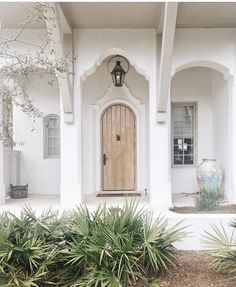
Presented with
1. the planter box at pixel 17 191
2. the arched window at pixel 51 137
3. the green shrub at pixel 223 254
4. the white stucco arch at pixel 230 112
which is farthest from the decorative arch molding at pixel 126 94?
the green shrub at pixel 223 254

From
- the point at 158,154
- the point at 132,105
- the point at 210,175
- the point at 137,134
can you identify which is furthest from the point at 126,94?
the point at 210,175

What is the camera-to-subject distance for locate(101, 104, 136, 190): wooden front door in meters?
11.0

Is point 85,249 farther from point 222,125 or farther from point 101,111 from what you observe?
point 101,111

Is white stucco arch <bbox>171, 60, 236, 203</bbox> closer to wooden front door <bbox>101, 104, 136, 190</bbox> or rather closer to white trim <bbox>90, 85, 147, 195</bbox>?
white trim <bbox>90, 85, 147, 195</bbox>

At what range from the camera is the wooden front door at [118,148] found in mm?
11023

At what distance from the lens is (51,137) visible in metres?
11.5

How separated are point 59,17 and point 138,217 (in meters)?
4.33

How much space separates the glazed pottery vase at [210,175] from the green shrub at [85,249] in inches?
157

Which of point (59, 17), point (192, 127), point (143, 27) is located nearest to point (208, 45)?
point (143, 27)

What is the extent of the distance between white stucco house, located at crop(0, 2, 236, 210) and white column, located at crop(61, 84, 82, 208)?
0.08 ft

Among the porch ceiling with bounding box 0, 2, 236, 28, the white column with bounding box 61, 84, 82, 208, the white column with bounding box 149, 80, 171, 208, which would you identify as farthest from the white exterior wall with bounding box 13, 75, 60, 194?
the white column with bounding box 149, 80, 171, 208

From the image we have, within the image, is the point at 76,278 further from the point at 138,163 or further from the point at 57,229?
the point at 138,163

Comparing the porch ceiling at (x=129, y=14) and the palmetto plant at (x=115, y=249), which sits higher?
the porch ceiling at (x=129, y=14)

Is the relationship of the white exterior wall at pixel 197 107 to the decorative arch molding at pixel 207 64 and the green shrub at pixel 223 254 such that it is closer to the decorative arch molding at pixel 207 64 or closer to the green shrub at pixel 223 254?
the decorative arch molding at pixel 207 64
